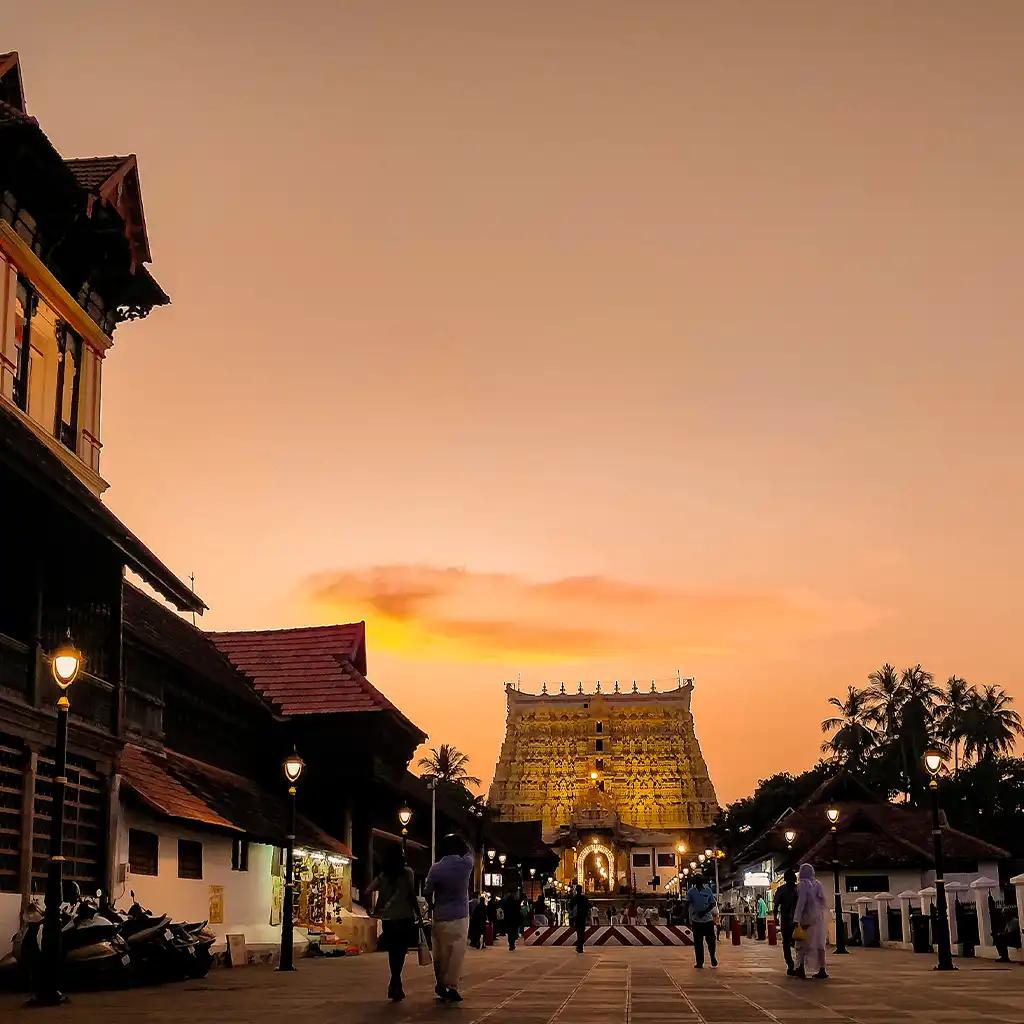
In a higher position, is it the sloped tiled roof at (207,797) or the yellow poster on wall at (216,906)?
the sloped tiled roof at (207,797)

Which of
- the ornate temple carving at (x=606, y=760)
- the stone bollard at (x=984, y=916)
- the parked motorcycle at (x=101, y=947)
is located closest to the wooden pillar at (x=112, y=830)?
the parked motorcycle at (x=101, y=947)

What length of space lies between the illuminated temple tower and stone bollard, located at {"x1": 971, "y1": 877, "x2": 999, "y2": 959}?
11524 centimetres

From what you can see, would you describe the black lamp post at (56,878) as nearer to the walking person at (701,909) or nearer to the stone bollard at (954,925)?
the walking person at (701,909)

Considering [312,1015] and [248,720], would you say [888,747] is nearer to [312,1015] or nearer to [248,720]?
[248,720]

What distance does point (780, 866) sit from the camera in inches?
2633

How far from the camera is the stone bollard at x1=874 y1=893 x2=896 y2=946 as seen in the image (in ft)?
127

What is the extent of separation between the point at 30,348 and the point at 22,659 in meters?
6.36

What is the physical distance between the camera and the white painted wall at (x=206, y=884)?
2303 cm

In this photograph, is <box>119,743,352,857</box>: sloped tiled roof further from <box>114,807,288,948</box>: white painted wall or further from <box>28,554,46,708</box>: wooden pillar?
<box>28,554,46,708</box>: wooden pillar

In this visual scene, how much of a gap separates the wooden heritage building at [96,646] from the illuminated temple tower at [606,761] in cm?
11568

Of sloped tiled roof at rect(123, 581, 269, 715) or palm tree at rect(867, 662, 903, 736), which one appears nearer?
sloped tiled roof at rect(123, 581, 269, 715)

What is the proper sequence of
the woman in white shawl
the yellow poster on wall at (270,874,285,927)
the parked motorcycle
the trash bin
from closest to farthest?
the parked motorcycle < the woman in white shawl < the yellow poster on wall at (270,874,285,927) < the trash bin

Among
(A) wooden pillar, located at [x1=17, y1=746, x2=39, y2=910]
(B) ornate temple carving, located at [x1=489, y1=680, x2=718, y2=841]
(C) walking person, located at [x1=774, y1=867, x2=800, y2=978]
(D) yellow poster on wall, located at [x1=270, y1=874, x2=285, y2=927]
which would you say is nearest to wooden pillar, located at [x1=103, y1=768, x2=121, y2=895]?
(A) wooden pillar, located at [x1=17, y1=746, x2=39, y2=910]

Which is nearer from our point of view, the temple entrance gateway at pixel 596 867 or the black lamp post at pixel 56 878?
the black lamp post at pixel 56 878
